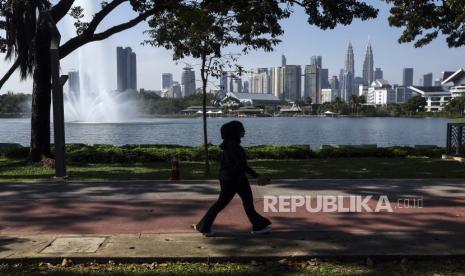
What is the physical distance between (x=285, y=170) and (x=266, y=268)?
855 centimetres

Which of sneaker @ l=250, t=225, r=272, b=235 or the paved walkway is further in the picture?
sneaker @ l=250, t=225, r=272, b=235

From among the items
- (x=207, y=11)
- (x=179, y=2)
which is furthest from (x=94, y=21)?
(x=207, y=11)

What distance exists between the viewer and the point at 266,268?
5336mm

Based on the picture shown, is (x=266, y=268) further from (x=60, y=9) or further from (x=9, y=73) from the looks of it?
(x=9, y=73)

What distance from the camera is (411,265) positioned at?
544 cm

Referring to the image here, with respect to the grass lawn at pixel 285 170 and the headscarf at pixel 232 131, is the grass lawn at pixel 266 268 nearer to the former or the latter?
the headscarf at pixel 232 131

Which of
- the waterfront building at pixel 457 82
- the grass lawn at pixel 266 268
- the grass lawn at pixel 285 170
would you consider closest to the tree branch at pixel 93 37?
the grass lawn at pixel 285 170

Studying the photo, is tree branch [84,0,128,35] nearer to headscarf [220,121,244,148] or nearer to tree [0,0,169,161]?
tree [0,0,169,161]

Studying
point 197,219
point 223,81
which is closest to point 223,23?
point 223,81

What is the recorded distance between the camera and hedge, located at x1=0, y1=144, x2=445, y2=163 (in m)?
16.2

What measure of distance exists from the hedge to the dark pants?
33.3ft

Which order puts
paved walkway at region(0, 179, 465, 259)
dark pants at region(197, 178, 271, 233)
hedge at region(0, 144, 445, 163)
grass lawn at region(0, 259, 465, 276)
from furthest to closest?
hedge at region(0, 144, 445, 163), dark pants at region(197, 178, 271, 233), paved walkway at region(0, 179, 465, 259), grass lawn at region(0, 259, 465, 276)

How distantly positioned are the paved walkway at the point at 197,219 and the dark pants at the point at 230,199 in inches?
7.7

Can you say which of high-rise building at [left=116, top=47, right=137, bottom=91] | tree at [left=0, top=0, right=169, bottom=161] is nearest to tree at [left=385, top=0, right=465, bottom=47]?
tree at [left=0, top=0, right=169, bottom=161]
